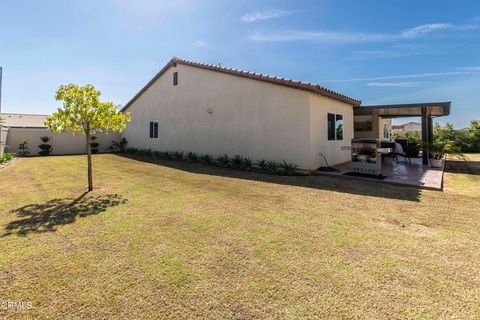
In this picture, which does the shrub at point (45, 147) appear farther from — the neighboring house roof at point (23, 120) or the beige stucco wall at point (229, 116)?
the beige stucco wall at point (229, 116)

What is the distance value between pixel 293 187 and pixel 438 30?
13.3 m

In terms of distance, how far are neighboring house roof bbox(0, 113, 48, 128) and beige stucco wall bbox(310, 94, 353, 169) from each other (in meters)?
31.5

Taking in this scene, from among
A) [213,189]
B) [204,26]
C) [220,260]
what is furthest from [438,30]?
[220,260]

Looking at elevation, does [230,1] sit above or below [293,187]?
above

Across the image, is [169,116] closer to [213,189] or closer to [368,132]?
[213,189]

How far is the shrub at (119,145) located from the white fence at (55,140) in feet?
2.50

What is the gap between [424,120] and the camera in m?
13.1

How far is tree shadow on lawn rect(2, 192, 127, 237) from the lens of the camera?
14.4 feet

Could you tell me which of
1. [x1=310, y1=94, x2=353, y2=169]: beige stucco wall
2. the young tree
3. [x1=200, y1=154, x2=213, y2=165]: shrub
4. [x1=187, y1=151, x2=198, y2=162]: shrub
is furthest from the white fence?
[x1=310, y1=94, x2=353, y2=169]: beige stucco wall

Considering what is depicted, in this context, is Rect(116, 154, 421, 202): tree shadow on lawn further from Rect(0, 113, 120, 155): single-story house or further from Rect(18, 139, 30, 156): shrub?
Rect(18, 139, 30, 156): shrub

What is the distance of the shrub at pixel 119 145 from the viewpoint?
23.4 meters

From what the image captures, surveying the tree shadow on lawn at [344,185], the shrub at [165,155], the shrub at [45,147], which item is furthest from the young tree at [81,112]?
the shrub at [45,147]

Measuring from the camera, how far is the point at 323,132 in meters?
11.1

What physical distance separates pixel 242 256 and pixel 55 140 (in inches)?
1024
